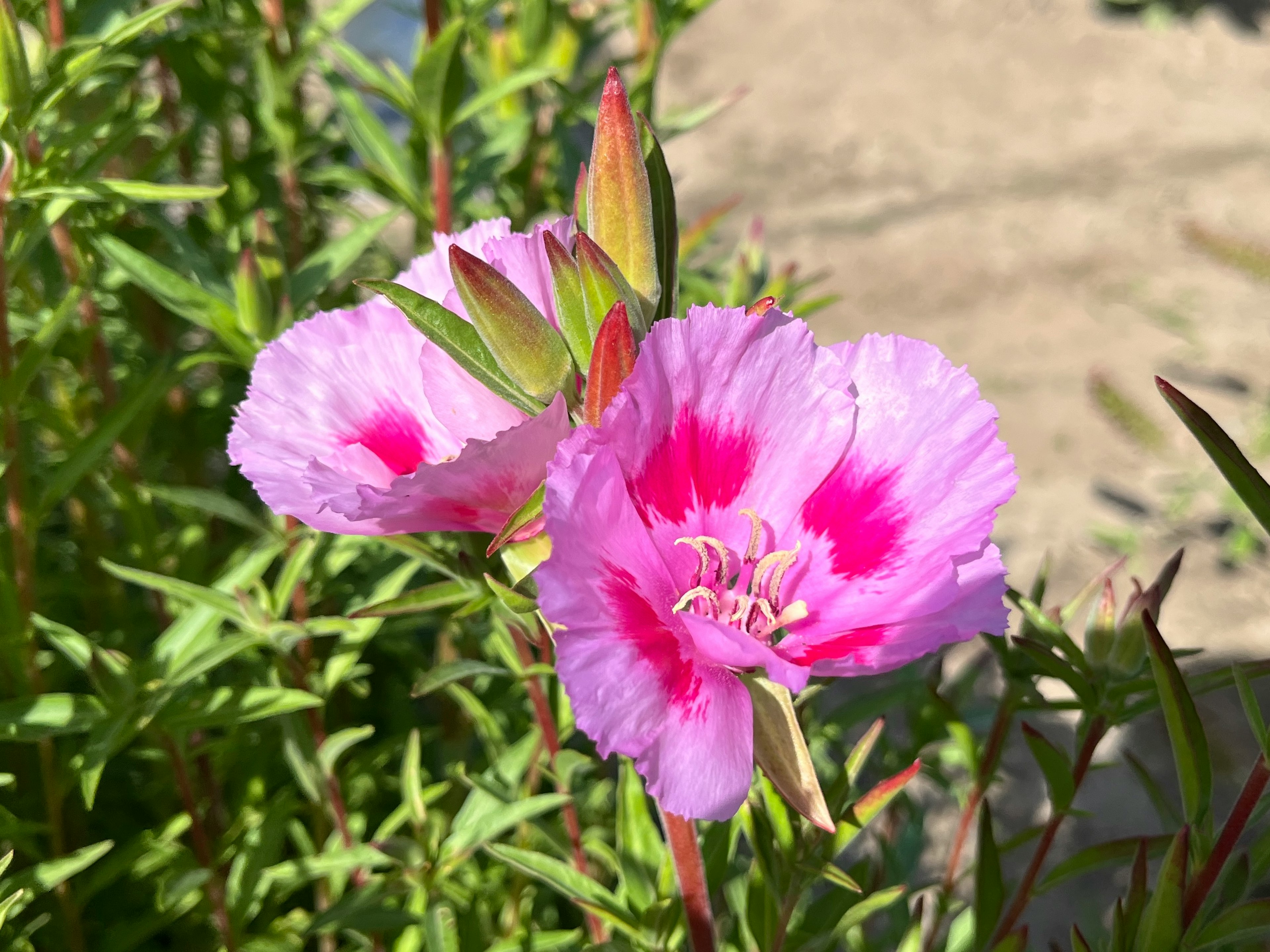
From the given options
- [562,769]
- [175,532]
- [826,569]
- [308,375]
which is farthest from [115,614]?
[826,569]

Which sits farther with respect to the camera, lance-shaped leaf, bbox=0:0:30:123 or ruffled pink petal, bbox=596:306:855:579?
lance-shaped leaf, bbox=0:0:30:123

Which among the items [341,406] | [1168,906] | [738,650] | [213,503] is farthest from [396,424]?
[1168,906]

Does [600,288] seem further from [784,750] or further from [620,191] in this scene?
[784,750]

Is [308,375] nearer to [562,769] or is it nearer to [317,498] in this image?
[317,498]

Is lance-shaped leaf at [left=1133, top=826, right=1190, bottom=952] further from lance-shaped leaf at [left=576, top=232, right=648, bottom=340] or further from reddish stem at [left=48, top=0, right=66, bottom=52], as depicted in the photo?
reddish stem at [left=48, top=0, right=66, bottom=52]

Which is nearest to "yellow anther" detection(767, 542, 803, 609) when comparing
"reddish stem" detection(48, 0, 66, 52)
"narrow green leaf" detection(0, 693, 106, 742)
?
"narrow green leaf" detection(0, 693, 106, 742)
